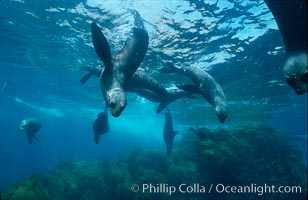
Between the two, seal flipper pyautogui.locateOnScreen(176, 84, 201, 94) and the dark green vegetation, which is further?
the dark green vegetation

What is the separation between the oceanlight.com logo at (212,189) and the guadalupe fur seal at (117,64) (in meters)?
8.38

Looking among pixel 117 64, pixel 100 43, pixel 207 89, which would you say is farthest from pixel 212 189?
pixel 100 43

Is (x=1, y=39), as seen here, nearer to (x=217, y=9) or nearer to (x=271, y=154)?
(x=217, y=9)

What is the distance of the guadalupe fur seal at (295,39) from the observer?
12.0 ft

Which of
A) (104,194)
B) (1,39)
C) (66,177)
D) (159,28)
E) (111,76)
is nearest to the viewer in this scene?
(111,76)

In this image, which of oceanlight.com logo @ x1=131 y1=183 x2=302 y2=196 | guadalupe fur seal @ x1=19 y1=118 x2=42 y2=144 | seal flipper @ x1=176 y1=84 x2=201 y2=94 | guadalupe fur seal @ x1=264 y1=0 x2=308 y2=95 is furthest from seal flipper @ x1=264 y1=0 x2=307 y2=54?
guadalupe fur seal @ x1=19 y1=118 x2=42 y2=144

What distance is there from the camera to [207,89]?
7.90m

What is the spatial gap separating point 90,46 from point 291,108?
21247 millimetres

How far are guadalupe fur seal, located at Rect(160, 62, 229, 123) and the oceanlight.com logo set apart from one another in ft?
23.0

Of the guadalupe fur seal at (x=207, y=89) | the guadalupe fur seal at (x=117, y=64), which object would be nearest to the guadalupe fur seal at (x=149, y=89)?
the guadalupe fur seal at (x=207, y=89)

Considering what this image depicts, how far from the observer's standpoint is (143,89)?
9.52m

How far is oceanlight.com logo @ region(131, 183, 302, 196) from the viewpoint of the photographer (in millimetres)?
13211

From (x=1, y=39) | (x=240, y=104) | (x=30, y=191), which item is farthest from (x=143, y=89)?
(x=240, y=104)

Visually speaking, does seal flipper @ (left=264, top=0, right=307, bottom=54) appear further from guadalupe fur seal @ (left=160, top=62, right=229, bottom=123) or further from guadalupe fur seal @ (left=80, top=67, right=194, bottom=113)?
guadalupe fur seal @ (left=80, top=67, right=194, bottom=113)
